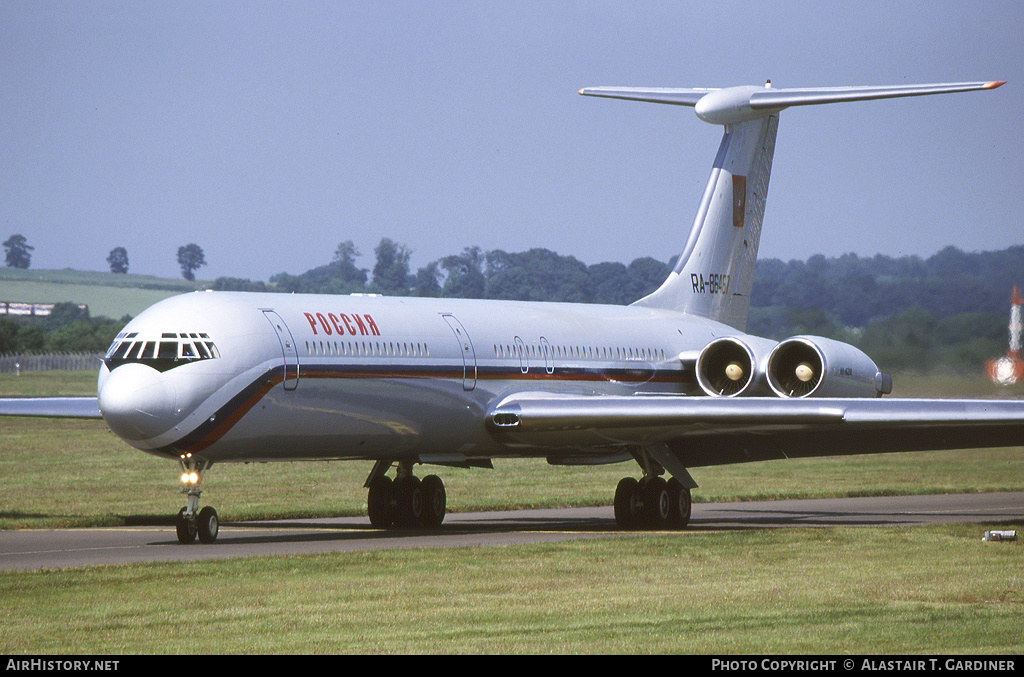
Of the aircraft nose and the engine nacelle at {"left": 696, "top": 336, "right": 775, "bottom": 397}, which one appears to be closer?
the aircraft nose

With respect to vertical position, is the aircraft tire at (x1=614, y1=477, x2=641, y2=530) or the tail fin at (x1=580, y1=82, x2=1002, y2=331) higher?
the tail fin at (x1=580, y1=82, x2=1002, y2=331)

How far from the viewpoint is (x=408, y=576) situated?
15.8m

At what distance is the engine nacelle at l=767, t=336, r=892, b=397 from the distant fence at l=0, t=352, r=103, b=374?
59.3 metres

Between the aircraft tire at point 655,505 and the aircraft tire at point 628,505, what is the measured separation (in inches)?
3.7

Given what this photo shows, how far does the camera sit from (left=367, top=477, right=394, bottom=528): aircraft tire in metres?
23.7

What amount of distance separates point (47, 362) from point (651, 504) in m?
62.8

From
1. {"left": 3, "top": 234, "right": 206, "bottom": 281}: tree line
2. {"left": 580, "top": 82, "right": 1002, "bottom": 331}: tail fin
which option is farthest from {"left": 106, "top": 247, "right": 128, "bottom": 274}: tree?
{"left": 580, "top": 82, "right": 1002, "bottom": 331}: tail fin

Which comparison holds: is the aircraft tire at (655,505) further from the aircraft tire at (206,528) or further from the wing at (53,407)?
the wing at (53,407)

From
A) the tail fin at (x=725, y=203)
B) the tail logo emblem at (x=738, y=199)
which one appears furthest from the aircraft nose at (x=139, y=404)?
the tail logo emblem at (x=738, y=199)

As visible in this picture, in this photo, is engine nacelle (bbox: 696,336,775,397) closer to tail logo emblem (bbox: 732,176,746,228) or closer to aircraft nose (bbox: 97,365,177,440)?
tail logo emblem (bbox: 732,176,746,228)

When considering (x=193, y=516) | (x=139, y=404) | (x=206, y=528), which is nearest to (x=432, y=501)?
(x=206, y=528)

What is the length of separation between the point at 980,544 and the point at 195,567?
363 inches

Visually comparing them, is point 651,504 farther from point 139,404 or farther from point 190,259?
point 190,259
